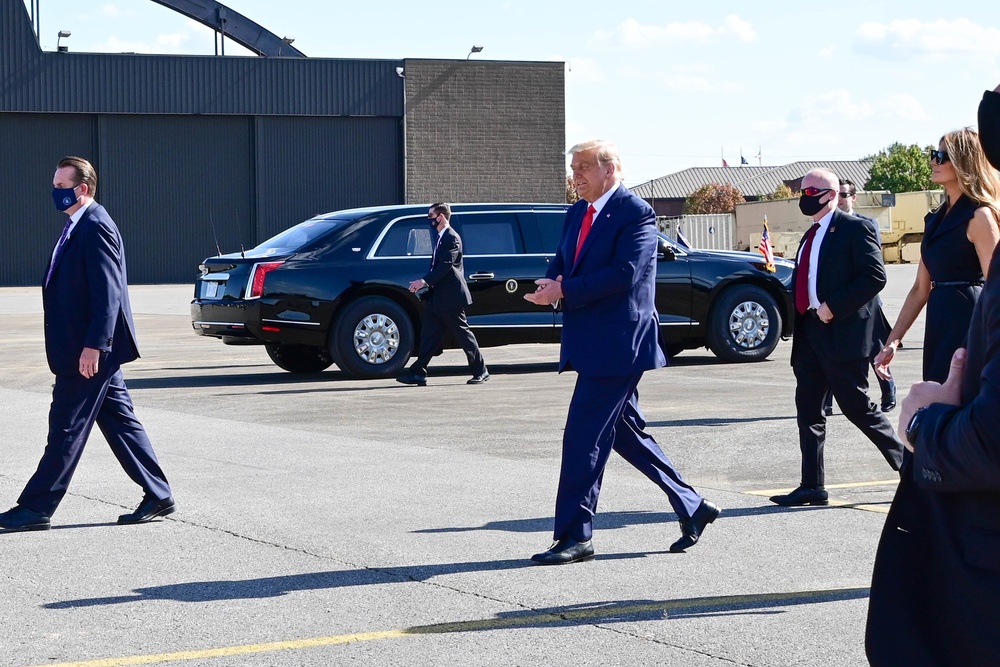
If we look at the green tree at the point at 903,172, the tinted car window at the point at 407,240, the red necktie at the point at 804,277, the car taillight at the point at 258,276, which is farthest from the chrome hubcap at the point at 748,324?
the green tree at the point at 903,172

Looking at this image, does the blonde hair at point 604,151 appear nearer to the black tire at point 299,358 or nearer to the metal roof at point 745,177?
the black tire at point 299,358

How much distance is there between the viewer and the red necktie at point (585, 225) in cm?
636

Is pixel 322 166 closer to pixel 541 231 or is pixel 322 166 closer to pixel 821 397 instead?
pixel 541 231

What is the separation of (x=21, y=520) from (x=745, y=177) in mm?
139507

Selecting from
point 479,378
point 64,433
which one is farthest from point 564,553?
point 479,378

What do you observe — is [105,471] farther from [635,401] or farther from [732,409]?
[732,409]

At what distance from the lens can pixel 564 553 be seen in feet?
20.2

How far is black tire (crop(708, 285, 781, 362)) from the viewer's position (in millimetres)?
16453

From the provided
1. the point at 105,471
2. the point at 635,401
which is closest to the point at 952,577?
the point at 635,401

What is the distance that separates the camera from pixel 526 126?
5297 cm

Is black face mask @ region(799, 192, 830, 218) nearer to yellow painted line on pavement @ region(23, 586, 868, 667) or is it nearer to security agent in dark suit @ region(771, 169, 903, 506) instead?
security agent in dark suit @ region(771, 169, 903, 506)

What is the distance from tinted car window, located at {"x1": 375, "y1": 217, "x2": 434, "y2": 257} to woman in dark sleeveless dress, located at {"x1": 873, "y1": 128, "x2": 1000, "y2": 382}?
8926 mm

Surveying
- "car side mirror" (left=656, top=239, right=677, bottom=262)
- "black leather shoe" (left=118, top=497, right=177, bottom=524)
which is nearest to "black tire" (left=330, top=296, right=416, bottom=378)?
"car side mirror" (left=656, top=239, right=677, bottom=262)

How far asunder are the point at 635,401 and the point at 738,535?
2.59ft
